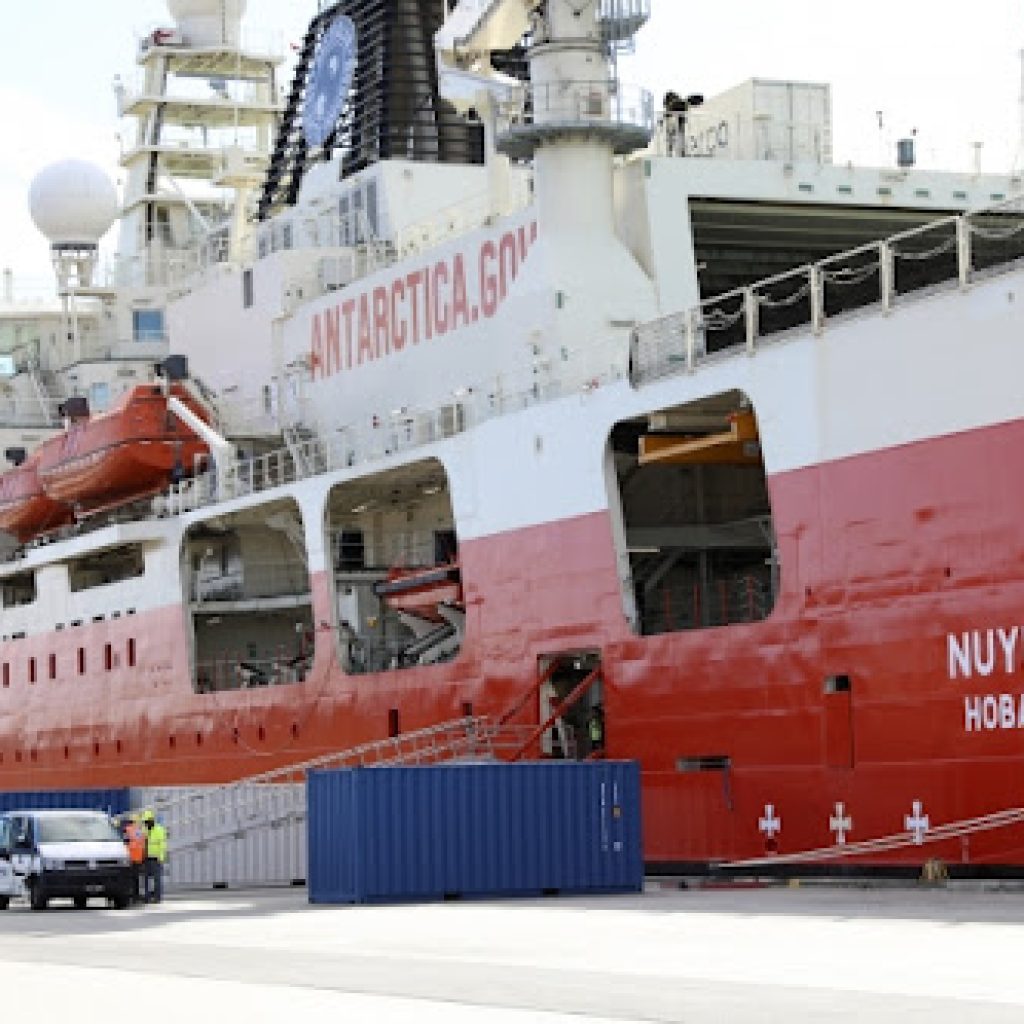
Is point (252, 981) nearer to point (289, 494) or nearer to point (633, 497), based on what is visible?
point (633, 497)

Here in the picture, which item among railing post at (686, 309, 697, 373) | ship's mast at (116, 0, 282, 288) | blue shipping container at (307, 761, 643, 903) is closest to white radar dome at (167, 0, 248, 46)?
ship's mast at (116, 0, 282, 288)

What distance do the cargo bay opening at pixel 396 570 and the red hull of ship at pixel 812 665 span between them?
1032 millimetres

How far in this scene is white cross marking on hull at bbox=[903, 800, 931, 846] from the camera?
24.6 m

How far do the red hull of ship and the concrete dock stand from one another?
1.21m

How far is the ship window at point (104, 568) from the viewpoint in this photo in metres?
46.8

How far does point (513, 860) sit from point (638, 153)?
16.1 m

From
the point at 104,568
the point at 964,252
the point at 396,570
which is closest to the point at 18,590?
the point at 104,568

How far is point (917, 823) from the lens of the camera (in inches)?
974

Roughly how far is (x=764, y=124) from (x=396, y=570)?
924cm

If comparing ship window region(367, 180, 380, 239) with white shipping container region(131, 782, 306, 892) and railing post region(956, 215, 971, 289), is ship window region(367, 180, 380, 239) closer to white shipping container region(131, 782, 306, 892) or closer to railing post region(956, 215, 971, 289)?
white shipping container region(131, 782, 306, 892)

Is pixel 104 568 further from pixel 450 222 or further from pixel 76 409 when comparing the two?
pixel 450 222

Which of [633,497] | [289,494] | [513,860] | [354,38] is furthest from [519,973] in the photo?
[354,38]

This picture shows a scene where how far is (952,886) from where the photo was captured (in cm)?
2383

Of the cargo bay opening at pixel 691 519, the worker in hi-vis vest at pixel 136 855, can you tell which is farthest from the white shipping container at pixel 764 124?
the worker in hi-vis vest at pixel 136 855
